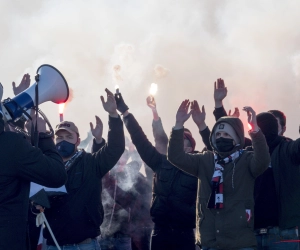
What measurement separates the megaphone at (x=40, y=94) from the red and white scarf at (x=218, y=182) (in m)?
1.61

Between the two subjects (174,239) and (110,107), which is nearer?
(110,107)

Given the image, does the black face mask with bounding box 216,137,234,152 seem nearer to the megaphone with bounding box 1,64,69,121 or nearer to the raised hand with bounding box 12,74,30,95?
the megaphone with bounding box 1,64,69,121

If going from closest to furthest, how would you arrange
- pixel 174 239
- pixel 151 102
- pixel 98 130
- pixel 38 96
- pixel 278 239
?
pixel 38 96 → pixel 278 239 → pixel 174 239 → pixel 98 130 → pixel 151 102

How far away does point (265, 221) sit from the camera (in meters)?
6.02

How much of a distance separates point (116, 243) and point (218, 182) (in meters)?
4.67

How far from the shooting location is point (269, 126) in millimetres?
6359

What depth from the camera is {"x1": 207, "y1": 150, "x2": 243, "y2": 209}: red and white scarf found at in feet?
17.8

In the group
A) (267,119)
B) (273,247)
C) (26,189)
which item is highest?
(267,119)

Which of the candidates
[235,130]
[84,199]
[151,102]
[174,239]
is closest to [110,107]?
[84,199]

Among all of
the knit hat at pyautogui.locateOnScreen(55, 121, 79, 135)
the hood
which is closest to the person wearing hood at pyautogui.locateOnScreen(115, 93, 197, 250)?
the knit hat at pyautogui.locateOnScreen(55, 121, 79, 135)

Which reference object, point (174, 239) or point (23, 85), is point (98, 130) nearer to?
point (23, 85)

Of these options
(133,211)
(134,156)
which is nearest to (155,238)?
(133,211)

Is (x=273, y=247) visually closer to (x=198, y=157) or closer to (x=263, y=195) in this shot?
(x=263, y=195)

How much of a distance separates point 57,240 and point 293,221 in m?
2.43
